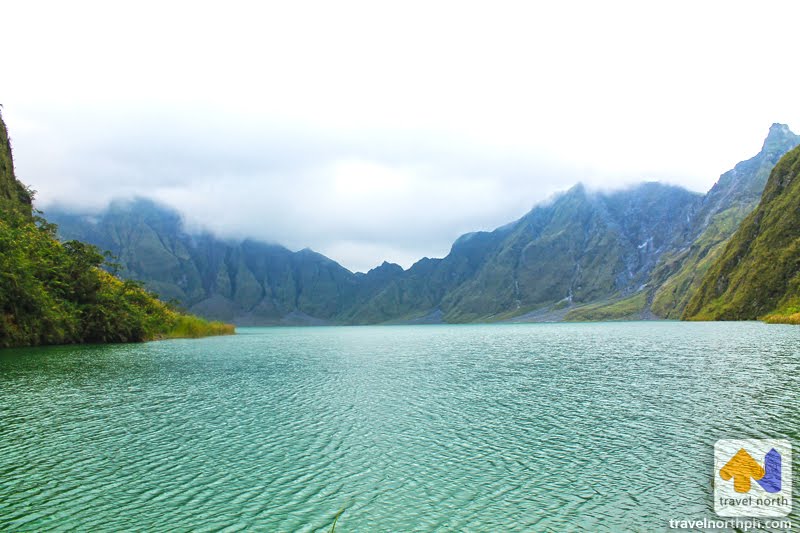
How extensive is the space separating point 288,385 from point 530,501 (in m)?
38.1

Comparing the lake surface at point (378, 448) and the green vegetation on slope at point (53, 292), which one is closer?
the lake surface at point (378, 448)

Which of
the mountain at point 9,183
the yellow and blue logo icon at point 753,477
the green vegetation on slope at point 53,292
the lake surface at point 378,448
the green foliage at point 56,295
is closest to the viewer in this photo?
the yellow and blue logo icon at point 753,477

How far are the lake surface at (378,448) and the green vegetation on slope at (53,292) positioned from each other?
44452mm

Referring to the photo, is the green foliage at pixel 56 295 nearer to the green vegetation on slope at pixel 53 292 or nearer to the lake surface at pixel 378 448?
the green vegetation on slope at pixel 53 292

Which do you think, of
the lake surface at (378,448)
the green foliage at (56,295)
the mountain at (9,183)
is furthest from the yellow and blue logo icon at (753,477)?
the mountain at (9,183)

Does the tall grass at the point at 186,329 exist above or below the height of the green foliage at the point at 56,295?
below

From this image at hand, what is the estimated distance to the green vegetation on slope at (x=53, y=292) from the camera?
8712 centimetres

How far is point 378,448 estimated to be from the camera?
2823 centimetres

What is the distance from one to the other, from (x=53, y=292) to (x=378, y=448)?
10396cm

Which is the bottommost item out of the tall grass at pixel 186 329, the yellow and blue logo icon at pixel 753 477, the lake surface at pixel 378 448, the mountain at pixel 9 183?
the tall grass at pixel 186 329

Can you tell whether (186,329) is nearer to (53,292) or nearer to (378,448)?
(53,292)

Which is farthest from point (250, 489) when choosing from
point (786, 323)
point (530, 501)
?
point (786, 323)

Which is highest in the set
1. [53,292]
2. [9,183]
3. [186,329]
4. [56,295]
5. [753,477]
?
[9,183]

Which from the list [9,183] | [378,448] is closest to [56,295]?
[9,183]
